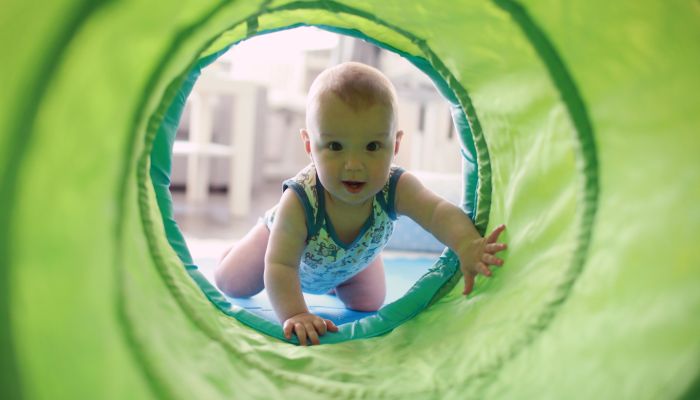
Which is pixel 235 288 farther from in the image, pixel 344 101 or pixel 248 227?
pixel 248 227

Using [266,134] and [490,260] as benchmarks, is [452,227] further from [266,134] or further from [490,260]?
[266,134]

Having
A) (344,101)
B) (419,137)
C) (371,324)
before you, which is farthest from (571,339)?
(419,137)

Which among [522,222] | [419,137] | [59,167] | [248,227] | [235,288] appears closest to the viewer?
[59,167]

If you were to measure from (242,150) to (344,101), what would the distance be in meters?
2.82

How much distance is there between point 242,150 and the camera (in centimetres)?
409

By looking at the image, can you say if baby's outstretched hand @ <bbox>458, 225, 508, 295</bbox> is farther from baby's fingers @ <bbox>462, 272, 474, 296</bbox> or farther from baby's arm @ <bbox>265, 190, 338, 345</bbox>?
baby's arm @ <bbox>265, 190, 338, 345</bbox>

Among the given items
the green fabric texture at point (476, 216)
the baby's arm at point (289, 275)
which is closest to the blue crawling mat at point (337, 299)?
the baby's arm at point (289, 275)

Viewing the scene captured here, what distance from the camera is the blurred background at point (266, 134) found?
3160mm

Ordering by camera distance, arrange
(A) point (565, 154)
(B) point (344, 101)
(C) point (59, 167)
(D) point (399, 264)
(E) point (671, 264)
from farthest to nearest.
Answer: (D) point (399, 264) < (B) point (344, 101) < (A) point (565, 154) < (E) point (671, 264) < (C) point (59, 167)

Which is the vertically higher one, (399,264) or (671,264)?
(671,264)

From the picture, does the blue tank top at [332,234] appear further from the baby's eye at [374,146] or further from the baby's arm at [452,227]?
the baby's eye at [374,146]

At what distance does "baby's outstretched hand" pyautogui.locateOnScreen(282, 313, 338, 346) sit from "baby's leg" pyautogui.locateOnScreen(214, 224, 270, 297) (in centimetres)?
38

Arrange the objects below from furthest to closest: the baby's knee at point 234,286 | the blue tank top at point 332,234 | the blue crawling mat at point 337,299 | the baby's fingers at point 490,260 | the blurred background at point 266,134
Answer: the blurred background at point 266,134 < the baby's knee at point 234,286 < the blue crawling mat at point 337,299 < the blue tank top at point 332,234 < the baby's fingers at point 490,260

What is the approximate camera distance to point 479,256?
1.30m
